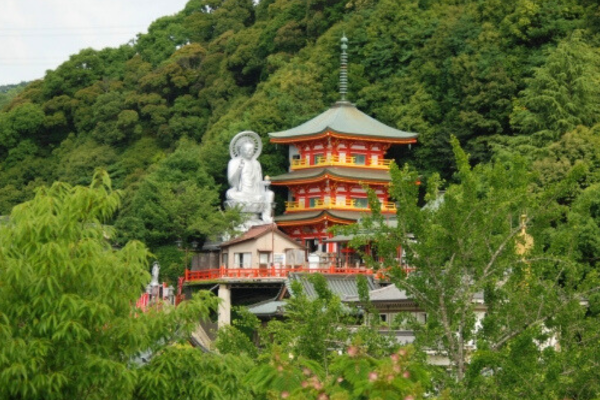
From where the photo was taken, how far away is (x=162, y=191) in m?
66.1

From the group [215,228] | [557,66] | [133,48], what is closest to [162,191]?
[215,228]

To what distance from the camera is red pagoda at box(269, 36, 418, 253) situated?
6700cm

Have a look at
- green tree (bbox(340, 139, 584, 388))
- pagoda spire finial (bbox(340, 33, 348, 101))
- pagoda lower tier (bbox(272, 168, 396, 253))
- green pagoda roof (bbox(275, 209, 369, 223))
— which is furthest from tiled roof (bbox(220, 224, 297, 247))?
green tree (bbox(340, 139, 584, 388))

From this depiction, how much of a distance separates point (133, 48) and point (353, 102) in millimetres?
28076

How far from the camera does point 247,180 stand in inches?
2687

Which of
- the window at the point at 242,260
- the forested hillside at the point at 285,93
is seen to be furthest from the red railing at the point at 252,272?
the forested hillside at the point at 285,93

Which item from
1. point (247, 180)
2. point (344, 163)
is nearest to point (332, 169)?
point (344, 163)

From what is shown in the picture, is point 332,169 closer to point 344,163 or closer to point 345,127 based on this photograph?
point 344,163

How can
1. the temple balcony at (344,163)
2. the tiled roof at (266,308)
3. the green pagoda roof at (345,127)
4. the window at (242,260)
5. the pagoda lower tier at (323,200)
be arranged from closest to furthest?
the tiled roof at (266,308), the window at (242,260), the pagoda lower tier at (323,200), the green pagoda roof at (345,127), the temple balcony at (344,163)

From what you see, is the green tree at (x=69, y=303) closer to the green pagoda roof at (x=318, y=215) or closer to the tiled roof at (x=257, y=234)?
the tiled roof at (x=257, y=234)

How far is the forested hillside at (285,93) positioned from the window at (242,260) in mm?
1947

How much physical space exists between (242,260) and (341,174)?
6720 millimetres

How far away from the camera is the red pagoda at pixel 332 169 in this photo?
2638 inches

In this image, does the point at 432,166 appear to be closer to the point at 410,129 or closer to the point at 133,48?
the point at 410,129
